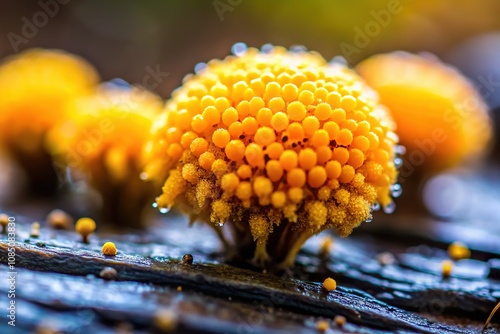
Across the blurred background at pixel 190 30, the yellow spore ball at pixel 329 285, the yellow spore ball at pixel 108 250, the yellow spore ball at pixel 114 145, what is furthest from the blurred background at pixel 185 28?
the yellow spore ball at pixel 329 285

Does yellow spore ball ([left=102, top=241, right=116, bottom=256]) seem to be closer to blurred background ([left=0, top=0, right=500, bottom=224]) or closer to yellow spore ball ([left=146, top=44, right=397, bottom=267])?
yellow spore ball ([left=146, top=44, right=397, bottom=267])

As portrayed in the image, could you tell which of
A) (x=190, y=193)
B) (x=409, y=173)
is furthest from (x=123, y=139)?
(x=409, y=173)

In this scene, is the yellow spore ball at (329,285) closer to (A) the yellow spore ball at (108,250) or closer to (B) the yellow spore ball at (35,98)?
(A) the yellow spore ball at (108,250)

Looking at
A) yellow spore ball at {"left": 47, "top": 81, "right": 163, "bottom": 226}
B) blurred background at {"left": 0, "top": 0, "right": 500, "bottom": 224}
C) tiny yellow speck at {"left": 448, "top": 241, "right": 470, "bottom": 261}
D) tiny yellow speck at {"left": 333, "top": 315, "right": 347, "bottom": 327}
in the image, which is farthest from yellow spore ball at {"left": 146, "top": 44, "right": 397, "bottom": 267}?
blurred background at {"left": 0, "top": 0, "right": 500, "bottom": 224}

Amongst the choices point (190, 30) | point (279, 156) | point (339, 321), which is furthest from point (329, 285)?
point (190, 30)

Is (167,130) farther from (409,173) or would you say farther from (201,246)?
(409,173)

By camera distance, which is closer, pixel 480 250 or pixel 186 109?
pixel 186 109

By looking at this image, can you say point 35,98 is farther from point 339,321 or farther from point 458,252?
point 458,252
